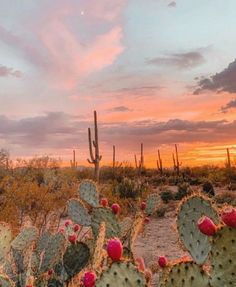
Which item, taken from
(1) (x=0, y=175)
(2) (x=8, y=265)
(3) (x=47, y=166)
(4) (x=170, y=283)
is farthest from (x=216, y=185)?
(4) (x=170, y=283)

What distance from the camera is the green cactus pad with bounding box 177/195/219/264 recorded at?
305cm

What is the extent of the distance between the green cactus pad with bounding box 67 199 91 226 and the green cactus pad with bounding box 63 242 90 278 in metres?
0.49

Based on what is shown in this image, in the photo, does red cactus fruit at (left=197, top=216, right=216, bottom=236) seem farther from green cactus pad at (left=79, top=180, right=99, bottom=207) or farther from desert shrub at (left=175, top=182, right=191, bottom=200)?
desert shrub at (left=175, top=182, right=191, bottom=200)

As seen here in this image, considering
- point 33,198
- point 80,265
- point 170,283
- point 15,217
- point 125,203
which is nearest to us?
point 170,283

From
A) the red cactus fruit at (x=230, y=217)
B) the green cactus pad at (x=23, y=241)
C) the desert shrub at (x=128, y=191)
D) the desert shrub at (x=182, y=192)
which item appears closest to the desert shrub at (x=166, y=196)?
the desert shrub at (x=182, y=192)

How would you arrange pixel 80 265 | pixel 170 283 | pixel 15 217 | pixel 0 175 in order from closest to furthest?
pixel 170 283 < pixel 80 265 < pixel 15 217 < pixel 0 175

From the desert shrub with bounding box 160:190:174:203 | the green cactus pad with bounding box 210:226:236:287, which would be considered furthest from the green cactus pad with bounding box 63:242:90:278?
the desert shrub with bounding box 160:190:174:203

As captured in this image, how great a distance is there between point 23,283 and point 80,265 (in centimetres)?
58

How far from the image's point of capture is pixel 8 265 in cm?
514

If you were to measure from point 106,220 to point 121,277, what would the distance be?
221 cm

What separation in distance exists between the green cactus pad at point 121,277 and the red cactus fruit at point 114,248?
0.50 ft

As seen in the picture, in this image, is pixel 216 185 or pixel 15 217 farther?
pixel 216 185

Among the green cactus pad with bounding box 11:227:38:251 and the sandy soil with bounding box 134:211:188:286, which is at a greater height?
the green cactus pad with bounding box 11:227:38:251

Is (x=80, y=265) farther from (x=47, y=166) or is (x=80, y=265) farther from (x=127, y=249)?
(x=47, y=166)
